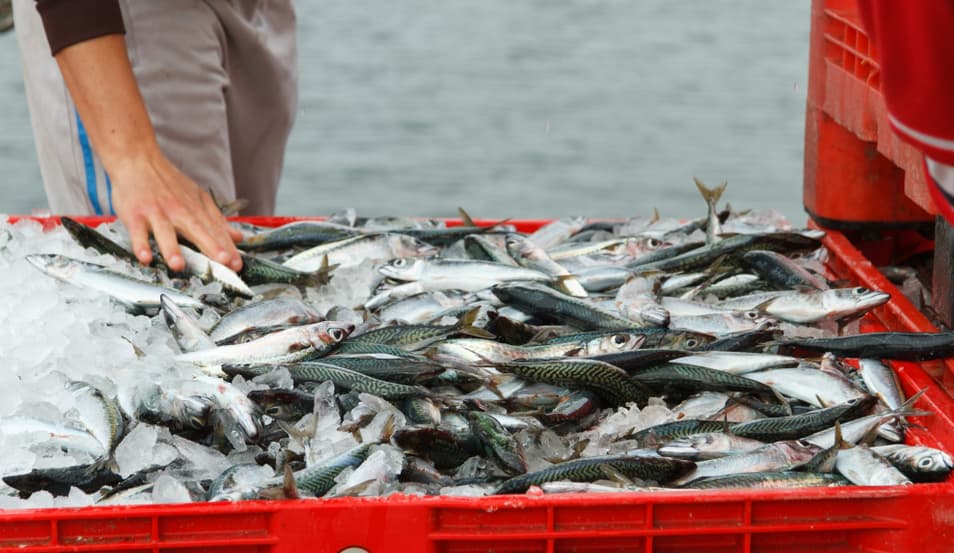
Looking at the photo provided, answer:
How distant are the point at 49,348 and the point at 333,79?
8499mm

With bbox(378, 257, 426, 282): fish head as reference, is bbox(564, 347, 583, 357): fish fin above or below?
below

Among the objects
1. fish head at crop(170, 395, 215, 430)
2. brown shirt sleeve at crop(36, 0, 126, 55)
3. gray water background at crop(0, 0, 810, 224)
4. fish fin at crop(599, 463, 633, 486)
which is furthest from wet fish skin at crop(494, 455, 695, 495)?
gray water background at crop(0, 0, 810, 224)

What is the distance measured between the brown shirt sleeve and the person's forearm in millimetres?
20

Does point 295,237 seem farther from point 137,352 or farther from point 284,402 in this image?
point 284,402

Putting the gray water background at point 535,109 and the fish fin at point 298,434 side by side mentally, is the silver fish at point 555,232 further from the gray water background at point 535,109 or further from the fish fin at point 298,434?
Answer: the gray water background at point 535,109

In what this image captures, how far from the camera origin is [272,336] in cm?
235

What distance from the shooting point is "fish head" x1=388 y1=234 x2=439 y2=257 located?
2961 millimetres

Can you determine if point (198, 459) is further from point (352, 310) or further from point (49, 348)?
point (352, 310)

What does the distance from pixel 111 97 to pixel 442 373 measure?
1.36 metres

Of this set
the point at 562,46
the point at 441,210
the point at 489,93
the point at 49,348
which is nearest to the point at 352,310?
the point at 49,348

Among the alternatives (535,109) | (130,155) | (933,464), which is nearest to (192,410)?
(130,155)

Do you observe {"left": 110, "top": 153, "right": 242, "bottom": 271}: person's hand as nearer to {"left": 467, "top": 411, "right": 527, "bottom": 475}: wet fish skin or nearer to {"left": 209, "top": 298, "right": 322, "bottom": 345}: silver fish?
{"left": 209, "top": 298, "right": 322, "bottom": 345}: silver fish

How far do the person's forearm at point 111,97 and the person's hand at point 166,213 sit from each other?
37mm

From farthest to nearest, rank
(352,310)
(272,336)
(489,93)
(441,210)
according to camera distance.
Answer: (489,93), (441,210), (352,310), (272,336)
